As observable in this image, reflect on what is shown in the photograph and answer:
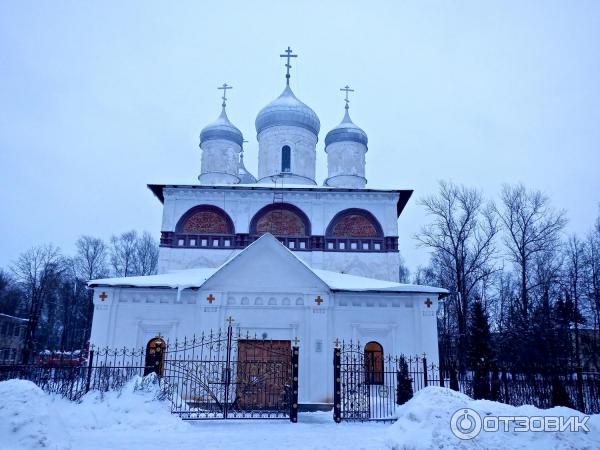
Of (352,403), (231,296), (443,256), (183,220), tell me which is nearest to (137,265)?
(183,220)

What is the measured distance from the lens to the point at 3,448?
21.9 ft

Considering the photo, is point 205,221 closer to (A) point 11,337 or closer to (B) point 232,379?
(B) point 232,379

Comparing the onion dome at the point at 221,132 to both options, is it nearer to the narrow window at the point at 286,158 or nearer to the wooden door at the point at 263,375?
the narrow window at the point at 286,158

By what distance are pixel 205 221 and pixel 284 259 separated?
7.48 m

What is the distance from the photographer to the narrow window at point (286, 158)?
26.0 m

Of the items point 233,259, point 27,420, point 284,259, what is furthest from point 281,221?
point 27,420

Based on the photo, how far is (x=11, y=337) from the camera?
4441cm

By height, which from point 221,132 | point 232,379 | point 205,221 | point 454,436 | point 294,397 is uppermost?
point 221,132

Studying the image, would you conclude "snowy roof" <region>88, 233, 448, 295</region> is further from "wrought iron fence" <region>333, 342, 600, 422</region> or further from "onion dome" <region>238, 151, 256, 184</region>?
"onion dome" <region>238, 151, 256, 184</region>

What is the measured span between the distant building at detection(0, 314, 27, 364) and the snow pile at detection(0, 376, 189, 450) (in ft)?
122

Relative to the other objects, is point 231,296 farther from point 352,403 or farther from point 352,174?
point 352,174

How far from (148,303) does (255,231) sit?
6.96 meters

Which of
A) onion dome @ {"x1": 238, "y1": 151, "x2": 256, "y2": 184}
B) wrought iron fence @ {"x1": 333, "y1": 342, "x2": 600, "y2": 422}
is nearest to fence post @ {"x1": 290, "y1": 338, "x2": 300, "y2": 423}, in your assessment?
wrought iron fence @ {"x1": 333, "y1": 342, "x2": 600, "y2": 422}

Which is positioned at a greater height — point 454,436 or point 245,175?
point 245,175
